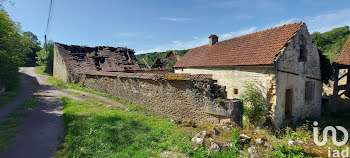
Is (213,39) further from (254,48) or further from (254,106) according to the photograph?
(254,106)

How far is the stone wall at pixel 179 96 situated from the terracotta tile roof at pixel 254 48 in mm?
4698

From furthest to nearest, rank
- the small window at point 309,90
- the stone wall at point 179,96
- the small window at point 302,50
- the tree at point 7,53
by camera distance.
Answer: the small window at point 309,90 → the small window at point 302,50 → the tree at point 7,53 → the stone wall at point 179,96

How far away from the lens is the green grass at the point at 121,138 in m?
4.12

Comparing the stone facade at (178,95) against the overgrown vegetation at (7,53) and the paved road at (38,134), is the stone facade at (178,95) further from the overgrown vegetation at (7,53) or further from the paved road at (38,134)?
the overgrown vegetation at (7,53)

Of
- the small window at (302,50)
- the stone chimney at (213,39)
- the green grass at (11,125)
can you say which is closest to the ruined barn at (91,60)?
the stone chimney at (213,39)

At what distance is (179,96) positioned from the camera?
8.13 m

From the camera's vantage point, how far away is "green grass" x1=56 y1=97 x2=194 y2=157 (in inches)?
162

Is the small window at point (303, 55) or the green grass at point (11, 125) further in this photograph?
the small window at point (303, 55)

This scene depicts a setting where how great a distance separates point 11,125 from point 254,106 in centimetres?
1176

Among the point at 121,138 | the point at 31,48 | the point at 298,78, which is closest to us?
the point at 121,138

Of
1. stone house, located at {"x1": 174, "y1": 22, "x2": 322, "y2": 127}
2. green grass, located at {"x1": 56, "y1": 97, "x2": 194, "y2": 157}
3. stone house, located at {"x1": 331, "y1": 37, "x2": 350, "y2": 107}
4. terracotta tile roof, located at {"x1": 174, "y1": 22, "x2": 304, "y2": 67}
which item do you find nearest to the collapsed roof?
terracotta tile roof, located at {"x1": 174, "y1": 22, "x2": 304, "y2": 67}

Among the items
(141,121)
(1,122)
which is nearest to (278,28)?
(141,121)

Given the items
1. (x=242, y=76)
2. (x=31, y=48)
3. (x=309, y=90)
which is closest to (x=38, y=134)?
(x=242, y=76)

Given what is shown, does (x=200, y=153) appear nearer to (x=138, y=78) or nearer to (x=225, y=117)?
(x=225, y=117)
